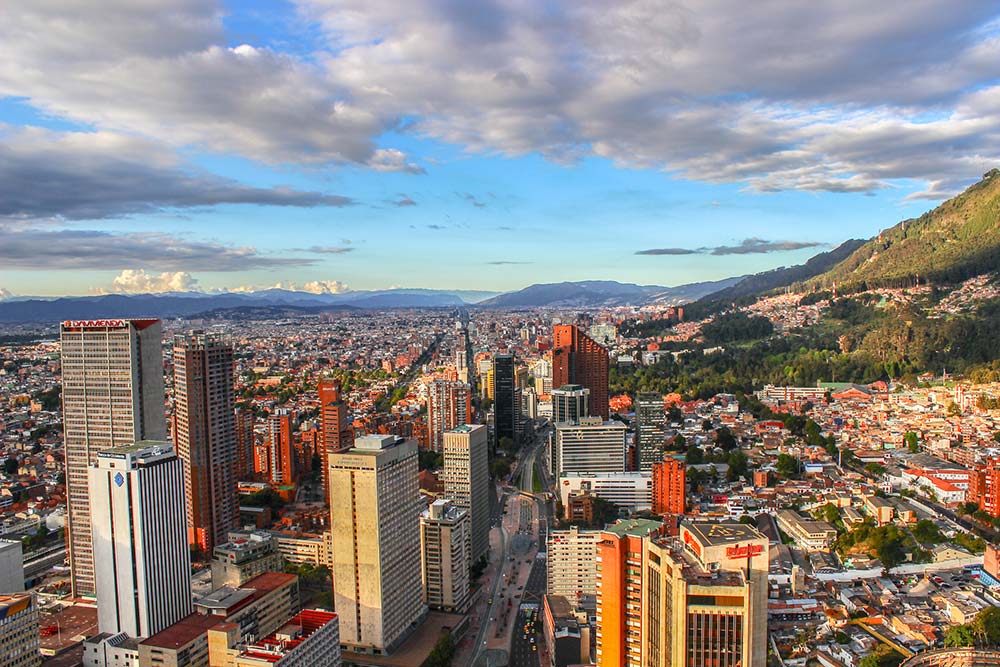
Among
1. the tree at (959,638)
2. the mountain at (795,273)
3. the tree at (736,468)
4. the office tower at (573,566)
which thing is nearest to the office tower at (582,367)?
the tree at (736,468)

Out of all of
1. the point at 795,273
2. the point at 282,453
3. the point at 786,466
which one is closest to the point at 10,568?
the point at 282,453

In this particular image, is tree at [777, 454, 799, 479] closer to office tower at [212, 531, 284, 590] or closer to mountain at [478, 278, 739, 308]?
office tower at [212, 531, 284, 590]

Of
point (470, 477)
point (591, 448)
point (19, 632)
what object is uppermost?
point (470, 477)

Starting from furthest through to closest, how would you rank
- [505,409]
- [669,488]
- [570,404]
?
1. [505,409]
2. [570,404]
3. [669,488]

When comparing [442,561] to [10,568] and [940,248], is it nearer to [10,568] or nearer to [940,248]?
[10,568]

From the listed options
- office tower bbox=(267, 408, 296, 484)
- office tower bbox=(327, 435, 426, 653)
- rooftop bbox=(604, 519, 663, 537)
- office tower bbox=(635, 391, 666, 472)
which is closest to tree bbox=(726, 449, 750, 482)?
office tower bbox=(635, 391, 666, 472)

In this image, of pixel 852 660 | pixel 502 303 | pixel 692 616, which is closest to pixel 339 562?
pixel 692 616

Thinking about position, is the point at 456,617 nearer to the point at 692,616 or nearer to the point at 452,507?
the point at 452,507

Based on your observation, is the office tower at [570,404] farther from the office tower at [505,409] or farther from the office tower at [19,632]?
the office tower at [19,632]
